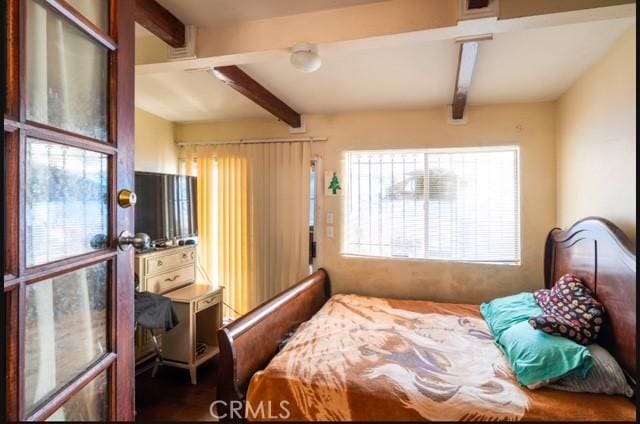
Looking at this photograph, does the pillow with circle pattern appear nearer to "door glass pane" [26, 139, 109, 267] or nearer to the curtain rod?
"door glass pane" [26, 139, 109, 267]

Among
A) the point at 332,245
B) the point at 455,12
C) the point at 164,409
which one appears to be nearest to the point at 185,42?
the point at 455,12

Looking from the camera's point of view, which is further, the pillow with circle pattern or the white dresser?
the white dresser

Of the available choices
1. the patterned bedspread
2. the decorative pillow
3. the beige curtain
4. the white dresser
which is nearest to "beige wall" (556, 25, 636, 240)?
the decorative pillow

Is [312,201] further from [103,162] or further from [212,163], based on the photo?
[103,162]

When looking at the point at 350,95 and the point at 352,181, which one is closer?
the point at 350,95

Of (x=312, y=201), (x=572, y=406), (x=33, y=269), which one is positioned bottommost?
(x=572, y=406)

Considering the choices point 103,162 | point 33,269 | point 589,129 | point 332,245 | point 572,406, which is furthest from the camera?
point 332,245

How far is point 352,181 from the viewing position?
321cm

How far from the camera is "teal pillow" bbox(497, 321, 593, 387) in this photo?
1.49m

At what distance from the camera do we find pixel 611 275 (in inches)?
65.6

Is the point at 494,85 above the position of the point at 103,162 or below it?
above

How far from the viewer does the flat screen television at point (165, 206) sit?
2621mm

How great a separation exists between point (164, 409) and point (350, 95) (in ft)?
8.84

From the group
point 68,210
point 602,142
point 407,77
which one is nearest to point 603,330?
point 602,142
